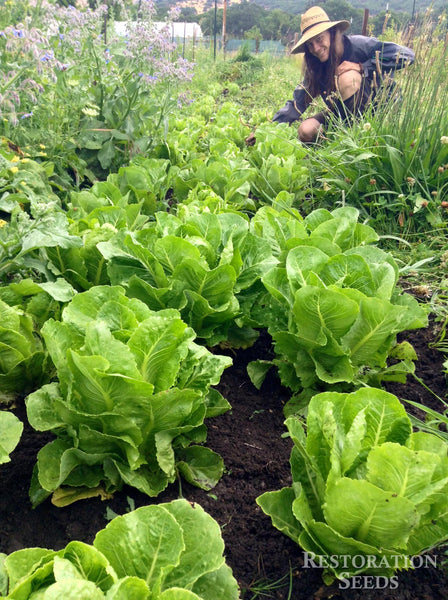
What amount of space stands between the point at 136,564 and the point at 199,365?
31.1 inches

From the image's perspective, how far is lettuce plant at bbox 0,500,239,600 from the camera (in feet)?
3.07

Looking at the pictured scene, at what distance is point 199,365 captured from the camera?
179 centimetres

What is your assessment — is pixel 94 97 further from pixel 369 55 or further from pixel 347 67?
pixel 369 55

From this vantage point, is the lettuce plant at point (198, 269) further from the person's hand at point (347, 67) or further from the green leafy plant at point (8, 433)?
the person's hand at point (347, 67)

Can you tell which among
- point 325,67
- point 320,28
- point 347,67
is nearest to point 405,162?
point 347,67

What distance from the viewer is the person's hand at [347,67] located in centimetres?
581

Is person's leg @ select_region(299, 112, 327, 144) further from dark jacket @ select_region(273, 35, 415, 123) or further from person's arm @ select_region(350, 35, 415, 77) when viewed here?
person's arm @ select_region(350, 35, 415, 77)

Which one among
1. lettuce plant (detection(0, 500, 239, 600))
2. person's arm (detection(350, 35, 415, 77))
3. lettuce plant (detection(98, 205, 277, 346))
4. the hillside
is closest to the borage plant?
lettuce plant (detection(98, 205, 277, 346))

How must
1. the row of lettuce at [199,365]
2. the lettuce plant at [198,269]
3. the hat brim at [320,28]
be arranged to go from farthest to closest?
the hat brim at [320,28] → the lettuce plant at [198,269] → the row of lettuce at [199,365]

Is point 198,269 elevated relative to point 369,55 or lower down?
lower down

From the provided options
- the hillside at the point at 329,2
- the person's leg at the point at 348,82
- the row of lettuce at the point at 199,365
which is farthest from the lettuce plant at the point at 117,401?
the hillside at the point at 329,2

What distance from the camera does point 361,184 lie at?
152 inches

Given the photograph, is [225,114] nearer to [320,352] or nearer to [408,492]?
[320,352]

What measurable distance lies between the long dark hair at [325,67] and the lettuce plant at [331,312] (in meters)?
4.46
